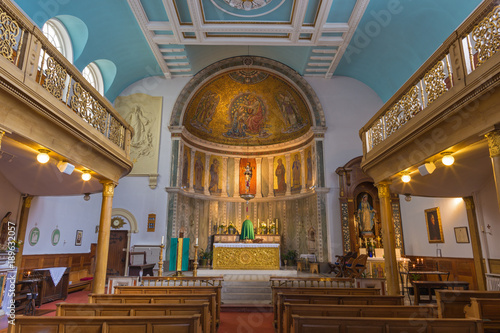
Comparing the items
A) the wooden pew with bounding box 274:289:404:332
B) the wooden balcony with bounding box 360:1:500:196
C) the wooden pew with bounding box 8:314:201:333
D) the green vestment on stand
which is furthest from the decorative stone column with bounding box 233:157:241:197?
the wooden pew with bounding box 8:314:201:333

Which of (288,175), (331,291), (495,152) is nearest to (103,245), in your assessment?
(331,291)

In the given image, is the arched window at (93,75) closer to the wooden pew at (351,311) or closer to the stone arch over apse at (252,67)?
the stone arch over apse at (252,67)

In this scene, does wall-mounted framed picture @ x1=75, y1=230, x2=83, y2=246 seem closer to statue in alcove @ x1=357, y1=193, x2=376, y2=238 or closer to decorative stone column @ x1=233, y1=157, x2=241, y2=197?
decorative stone column @ x1=233, y1=157, x2=241, y2=197

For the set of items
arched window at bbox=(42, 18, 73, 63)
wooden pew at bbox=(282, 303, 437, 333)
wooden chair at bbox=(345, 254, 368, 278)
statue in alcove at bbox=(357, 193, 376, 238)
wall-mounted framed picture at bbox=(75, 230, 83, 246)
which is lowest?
wooden pew at bbox=(282, 303, 437, 333)

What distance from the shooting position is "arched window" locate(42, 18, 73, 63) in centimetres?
1118

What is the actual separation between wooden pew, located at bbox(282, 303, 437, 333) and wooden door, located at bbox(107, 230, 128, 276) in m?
12.0

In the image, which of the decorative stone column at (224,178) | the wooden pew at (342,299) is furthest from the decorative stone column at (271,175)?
the wooden pew at (342,299)

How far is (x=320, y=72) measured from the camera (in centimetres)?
1716

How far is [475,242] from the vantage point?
10.8m

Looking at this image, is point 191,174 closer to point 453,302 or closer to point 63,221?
point 63,221

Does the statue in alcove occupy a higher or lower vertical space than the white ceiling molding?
lower

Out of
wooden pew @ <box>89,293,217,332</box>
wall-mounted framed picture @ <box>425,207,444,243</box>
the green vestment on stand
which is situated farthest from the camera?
the green vestment on stand

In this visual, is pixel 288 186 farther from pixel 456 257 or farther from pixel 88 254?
pixel 88 254

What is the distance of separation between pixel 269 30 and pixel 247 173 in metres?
7.24
